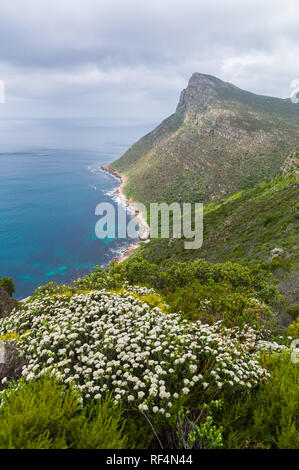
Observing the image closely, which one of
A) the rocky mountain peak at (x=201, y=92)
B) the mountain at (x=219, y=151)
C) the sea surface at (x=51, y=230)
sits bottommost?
the sea surface at (x=51, y=230)

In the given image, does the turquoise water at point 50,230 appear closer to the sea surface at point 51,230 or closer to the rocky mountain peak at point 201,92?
the sea surface at point 51,230

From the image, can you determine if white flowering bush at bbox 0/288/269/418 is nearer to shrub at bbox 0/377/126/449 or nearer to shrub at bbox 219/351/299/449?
shrub at bbox 219/351/299/449

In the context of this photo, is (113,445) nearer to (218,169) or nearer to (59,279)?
(59,279)

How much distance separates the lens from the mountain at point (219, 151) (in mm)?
75000

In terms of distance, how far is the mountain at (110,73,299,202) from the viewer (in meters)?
75.0

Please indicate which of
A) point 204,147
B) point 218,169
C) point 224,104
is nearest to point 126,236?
point 218,169

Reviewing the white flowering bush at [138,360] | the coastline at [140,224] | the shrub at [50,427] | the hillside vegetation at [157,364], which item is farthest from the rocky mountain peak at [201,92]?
the shrub at [50,427]

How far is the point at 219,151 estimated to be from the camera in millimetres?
87188

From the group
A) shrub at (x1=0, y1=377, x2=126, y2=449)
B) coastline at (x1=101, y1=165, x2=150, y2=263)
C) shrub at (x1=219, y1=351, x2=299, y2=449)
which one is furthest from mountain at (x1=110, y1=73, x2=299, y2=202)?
shrub at (x1=0, y1=377, x2=126, y2=449)

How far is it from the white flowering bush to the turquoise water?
156 ft

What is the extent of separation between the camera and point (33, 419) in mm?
3047

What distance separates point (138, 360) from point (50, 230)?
85036 mm

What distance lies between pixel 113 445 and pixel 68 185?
152 metres

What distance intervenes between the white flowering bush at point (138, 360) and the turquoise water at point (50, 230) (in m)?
47.5
